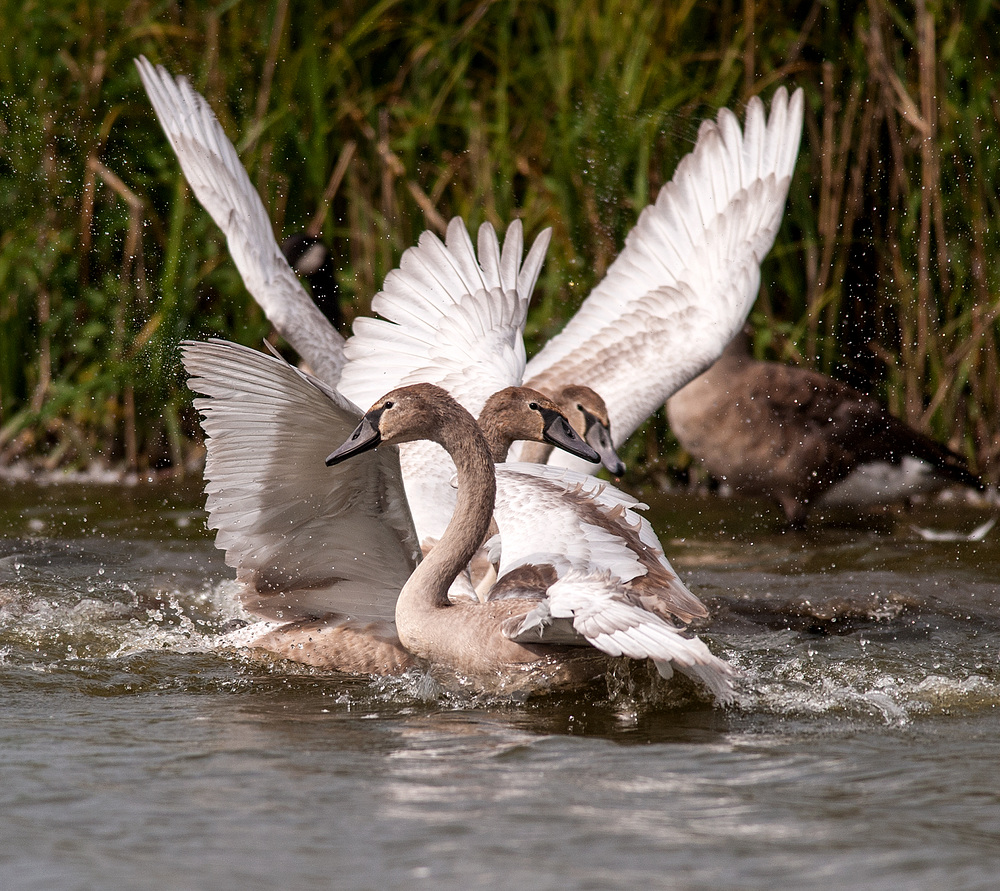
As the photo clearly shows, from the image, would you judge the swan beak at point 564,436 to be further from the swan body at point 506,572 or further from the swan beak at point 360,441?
the swan beak at point 360,441

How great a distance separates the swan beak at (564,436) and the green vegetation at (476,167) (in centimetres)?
285

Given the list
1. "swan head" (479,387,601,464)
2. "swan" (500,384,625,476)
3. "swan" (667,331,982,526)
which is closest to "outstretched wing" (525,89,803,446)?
"swan" (500,384,625,476)

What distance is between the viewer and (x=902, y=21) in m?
7.34

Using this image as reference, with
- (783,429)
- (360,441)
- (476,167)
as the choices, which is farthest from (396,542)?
(476,167)

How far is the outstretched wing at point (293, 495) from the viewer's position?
398 centimetres

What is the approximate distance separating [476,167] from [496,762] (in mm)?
5105

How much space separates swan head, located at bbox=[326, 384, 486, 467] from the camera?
3.91 m

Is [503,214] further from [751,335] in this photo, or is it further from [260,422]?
[260,422]

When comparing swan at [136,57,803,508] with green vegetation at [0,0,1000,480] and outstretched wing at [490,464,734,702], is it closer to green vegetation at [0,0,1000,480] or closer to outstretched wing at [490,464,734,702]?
outstretched wing at [490,464,734,702]

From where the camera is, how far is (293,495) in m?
4.29

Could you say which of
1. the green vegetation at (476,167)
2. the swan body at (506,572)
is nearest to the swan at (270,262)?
the swan body at (506,572)

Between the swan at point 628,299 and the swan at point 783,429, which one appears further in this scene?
the swan at point 783,429

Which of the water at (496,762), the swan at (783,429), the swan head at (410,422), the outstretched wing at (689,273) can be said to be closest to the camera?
the water at (496,762)

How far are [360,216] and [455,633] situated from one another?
4460 mm
